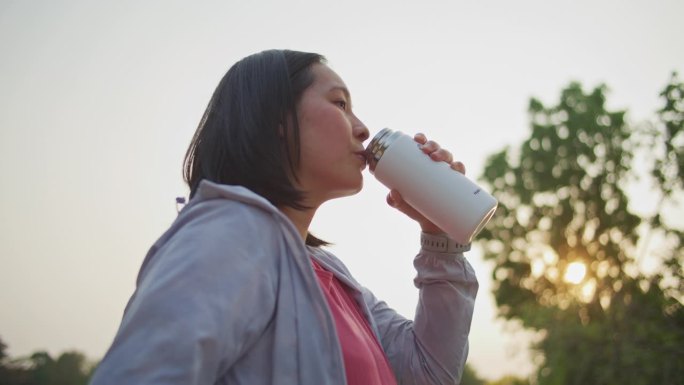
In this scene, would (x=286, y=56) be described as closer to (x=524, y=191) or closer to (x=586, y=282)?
(x=586, y=282)

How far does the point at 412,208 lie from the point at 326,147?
16.9 inches

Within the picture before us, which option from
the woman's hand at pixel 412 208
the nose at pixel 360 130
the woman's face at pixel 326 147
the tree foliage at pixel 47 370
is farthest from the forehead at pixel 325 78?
the tree foliage at pixel 47 370

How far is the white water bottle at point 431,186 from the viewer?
1.61 meters

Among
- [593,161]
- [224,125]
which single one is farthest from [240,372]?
A: [593,161]

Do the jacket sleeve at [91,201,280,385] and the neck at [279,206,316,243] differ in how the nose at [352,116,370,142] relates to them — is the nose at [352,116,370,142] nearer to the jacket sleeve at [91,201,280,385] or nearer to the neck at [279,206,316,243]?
the neck at [279,206,316,243]

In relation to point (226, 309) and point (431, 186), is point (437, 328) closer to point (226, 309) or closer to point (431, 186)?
point (431, 186)

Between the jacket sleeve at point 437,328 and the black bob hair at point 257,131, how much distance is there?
522 mm

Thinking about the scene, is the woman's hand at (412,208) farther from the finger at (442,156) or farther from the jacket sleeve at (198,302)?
the jacket sleeve at (198,302)

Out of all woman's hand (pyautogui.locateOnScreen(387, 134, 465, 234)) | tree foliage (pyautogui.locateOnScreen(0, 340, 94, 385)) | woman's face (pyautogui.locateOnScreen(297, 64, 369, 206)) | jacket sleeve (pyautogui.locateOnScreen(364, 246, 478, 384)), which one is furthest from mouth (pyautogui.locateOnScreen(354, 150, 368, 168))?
tree foliage (pyautogui.locateOnScreen(0, 340, 94, 385))

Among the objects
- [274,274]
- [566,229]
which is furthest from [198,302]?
[566,229]

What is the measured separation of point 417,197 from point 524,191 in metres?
15.1

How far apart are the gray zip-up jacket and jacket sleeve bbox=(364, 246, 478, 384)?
613mm

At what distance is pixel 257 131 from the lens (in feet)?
4.81

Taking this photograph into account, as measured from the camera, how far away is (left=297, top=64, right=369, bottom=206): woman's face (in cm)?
153
